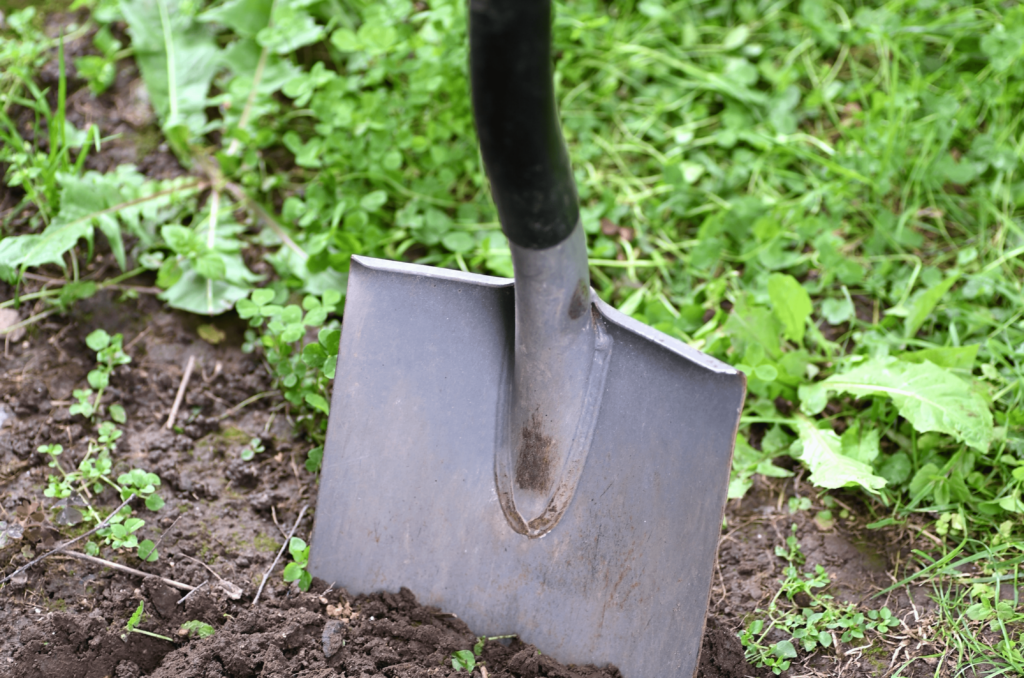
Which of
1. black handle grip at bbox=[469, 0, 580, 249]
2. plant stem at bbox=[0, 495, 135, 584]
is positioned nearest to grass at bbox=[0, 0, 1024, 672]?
plant stem at bbox=[0, 495, 135, 584]

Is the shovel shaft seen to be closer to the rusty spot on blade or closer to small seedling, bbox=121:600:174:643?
the rusty spot on blade

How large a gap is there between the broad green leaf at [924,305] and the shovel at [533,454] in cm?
88

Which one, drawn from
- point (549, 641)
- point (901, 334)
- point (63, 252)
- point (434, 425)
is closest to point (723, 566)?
point (549, 641)

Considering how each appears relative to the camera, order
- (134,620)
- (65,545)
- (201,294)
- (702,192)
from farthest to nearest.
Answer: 1. (702,192)
2. (201,294)
3. (65,545)
4. (134,620)

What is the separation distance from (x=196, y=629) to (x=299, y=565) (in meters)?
0.20

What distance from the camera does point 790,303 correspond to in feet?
5.84

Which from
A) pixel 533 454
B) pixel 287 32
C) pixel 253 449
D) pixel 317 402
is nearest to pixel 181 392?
pixel 253 449

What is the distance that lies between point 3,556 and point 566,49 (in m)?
2.12

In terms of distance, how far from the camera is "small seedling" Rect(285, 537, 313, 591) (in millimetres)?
1398

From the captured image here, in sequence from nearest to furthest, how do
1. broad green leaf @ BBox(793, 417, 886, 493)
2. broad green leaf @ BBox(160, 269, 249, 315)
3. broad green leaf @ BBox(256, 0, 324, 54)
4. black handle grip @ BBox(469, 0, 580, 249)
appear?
black handle grip @ BBox(469, 0, 580, 249) → broad green leaf @ BBox(793, 417, 886, 493) → broad green leaf @ BBox(160, 269, 249, 315) → broad green leaf @ BBox(256, 0, 324, 54)

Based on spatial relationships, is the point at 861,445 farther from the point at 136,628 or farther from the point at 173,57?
the point at 173,57

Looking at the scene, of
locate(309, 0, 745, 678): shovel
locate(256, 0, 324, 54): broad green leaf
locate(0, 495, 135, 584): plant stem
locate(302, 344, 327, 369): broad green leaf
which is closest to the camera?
locate(309, 0, 745, 678): shovel

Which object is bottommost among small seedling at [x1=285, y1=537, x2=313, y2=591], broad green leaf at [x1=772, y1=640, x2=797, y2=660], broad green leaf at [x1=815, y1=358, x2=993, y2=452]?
broad green leaf at [x1=772, y1=640, x2=797, y2=660]

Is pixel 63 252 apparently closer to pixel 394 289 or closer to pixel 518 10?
pixel 394 289
